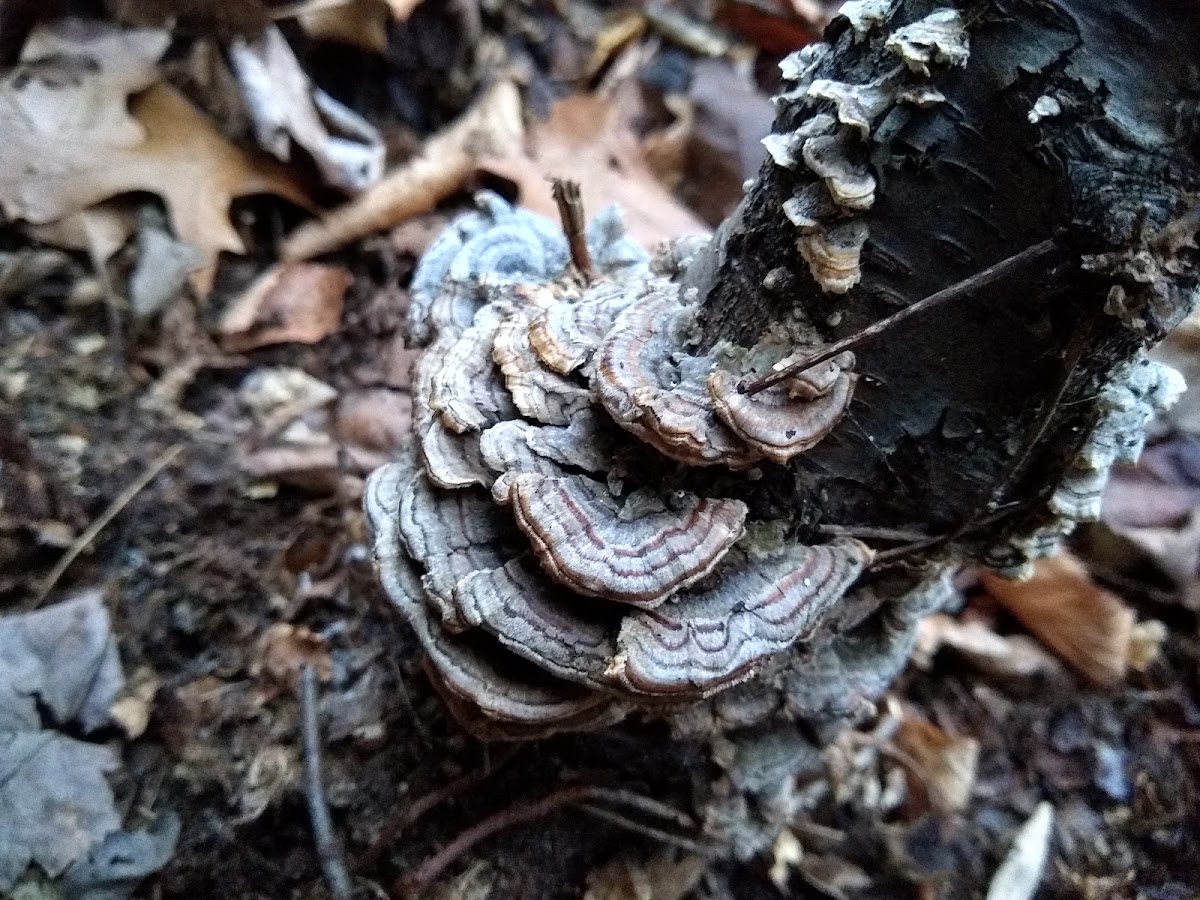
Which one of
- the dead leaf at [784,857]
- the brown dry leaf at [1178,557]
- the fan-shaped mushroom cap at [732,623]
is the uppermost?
the fan-shaped mushroom cap at [732,623]

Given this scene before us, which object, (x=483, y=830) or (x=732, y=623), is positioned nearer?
(x=732, y=623)

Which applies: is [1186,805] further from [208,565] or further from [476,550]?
[208,565]

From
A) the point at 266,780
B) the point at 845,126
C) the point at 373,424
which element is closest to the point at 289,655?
the point at 266,780

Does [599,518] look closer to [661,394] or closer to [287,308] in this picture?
[661,394]

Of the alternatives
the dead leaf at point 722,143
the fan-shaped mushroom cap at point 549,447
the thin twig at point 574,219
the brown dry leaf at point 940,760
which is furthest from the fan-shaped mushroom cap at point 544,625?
the dead leaf at point 722,143

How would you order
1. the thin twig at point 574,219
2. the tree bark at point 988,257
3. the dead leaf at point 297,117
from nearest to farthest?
the tree bark at point 988,257
the thin twig at point 574,219
the dead leaf at point 297,117

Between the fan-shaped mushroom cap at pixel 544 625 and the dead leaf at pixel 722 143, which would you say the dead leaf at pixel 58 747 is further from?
the dead leaf at pixel 722 143
